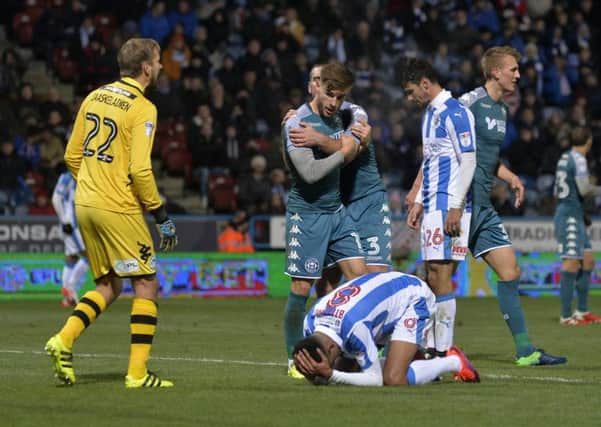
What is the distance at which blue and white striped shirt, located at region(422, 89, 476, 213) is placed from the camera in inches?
409

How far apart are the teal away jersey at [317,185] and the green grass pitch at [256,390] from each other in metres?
1.25

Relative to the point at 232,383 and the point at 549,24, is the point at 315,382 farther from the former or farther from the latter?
the point at 549,24

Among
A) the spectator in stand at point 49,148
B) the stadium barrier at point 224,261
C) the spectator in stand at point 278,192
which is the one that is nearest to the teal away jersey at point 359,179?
the stadium barrier at point 224,261

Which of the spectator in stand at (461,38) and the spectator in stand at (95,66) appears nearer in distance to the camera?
the spectator in stand at (95,66)

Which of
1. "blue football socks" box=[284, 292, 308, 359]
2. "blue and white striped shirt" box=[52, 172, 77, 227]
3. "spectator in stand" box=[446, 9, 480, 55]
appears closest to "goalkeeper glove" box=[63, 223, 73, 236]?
"blue and white striped shirt" box=[52, 172, 77, 227]

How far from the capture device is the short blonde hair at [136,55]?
890 centimetres

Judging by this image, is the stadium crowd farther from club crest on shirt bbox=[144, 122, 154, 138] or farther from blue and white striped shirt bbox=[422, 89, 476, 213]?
club crest on shirt bbox=[144, 122, 154, 138]

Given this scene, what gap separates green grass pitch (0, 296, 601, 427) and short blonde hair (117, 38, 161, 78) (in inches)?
80.9

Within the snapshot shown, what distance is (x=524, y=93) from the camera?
2878cm

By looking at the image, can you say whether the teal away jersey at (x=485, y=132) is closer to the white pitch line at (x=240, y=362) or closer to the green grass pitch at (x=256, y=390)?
the green grass pitch at (x=256, y=390)

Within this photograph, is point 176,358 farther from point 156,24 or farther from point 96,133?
point 156,24

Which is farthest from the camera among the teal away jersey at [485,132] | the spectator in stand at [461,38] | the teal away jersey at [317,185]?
the spectator in stand at [461,38]

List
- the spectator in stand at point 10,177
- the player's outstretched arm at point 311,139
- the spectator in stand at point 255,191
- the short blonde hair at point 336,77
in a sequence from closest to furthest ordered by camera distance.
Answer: the short blonde hair at point 336,77, the player's outstretched arm at point 311,139, the spectator in stand at point 10,177, the spectator in stand at point 255,191

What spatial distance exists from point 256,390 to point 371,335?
2.65 feet
